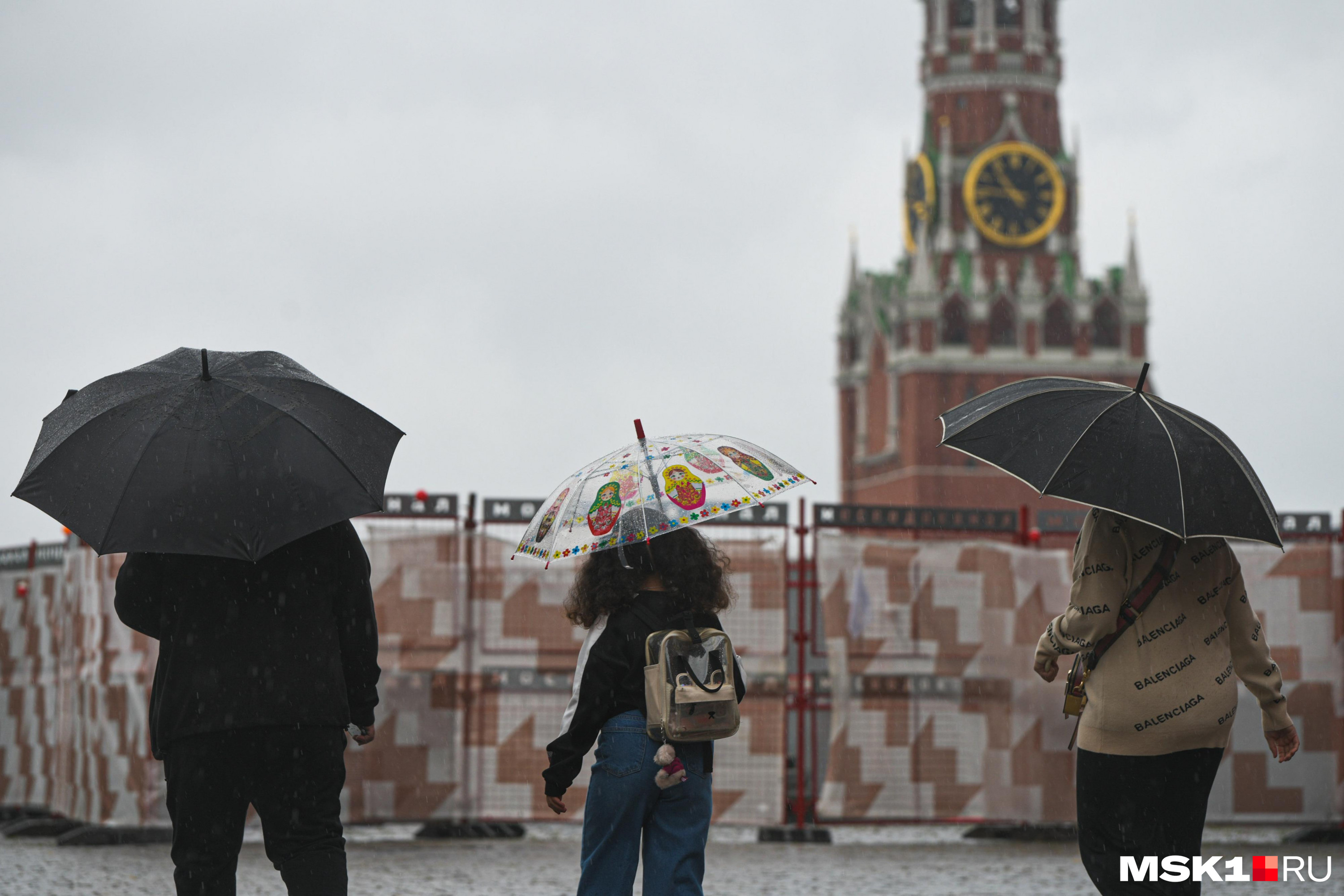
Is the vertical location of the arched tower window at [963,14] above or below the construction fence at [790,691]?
above

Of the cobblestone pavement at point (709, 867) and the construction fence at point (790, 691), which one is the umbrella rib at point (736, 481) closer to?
the cobblestone pavement at point (709, 867)

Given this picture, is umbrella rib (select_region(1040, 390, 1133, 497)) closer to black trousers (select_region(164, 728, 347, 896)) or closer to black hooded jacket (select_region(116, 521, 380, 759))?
black hooded jacket (select_region(116, 521, 380, 759))

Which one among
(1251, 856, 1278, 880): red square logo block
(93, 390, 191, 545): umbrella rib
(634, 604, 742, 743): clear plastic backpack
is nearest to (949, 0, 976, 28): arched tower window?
(1251, 856, 1278, 880): red square logo block

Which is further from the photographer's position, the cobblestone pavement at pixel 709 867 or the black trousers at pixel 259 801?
the cobblestone pavement at pixel 709 867

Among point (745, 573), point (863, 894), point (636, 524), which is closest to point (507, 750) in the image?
point (745, 573)

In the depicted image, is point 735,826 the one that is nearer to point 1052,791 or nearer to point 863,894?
point 1052,791

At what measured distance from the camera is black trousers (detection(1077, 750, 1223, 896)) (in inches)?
195

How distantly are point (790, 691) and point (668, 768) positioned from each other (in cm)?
668

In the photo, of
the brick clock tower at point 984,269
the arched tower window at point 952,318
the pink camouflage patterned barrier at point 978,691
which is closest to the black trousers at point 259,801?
the pink camouflage patterned barrier at point 978,691

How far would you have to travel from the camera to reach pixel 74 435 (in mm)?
4688

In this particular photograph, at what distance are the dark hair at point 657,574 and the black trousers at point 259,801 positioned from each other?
779 mm

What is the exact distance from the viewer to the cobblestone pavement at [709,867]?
867 centimetres

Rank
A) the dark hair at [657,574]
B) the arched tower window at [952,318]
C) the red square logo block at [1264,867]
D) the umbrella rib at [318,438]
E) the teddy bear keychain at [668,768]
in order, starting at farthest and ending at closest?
the arched tower window at [952,318] → the red square logo block at [1264,867] → the dark hair at [657,574] → the teddy bear keychain at [668,768] → the umbrella rib at [318,438]

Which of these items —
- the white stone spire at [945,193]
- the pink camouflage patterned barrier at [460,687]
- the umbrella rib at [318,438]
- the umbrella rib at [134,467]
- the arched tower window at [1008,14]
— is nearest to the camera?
the umbrella rib at [134,467]
